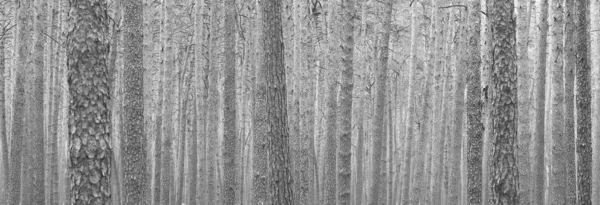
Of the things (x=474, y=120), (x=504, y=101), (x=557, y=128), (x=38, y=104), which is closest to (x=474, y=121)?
(x=474, y=120)

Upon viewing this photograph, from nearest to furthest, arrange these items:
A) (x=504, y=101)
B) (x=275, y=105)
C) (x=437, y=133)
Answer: (x=504, y=101) → (x=275, y=105) → (x=437, y=133)

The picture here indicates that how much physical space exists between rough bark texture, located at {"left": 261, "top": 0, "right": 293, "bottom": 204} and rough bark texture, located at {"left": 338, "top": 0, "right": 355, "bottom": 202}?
78.0 inches

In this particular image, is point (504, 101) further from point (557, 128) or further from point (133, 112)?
point (133, 112)

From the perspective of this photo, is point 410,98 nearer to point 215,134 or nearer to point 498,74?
point 215,134

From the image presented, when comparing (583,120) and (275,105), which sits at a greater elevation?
(275,105)

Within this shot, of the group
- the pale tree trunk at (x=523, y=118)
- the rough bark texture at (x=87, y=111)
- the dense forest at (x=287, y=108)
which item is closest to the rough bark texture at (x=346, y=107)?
the dense forest at (x=287, y=108)

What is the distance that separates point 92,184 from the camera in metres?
6.88

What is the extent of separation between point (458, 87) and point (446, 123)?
6.62 m

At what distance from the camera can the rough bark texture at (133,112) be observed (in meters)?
10.2

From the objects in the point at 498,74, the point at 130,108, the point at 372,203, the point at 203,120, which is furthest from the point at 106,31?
the point at 203,120

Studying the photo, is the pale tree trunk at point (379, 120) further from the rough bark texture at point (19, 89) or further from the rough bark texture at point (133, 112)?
the rough bark texture at point (19, 89)

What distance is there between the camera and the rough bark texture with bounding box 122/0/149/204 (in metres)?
10.2

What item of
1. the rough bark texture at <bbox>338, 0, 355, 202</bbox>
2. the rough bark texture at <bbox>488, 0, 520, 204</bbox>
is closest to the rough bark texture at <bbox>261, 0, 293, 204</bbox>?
the rough bark texture at <bbox>338, 0, 355, 202</bbox>

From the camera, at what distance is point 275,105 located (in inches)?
352
